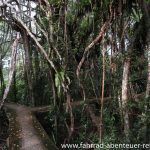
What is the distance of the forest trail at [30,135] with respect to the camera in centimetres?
566

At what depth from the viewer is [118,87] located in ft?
21.7

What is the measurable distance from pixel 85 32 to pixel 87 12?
1.09 metres

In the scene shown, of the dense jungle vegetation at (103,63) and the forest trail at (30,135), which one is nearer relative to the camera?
the forest trail at (30,135)

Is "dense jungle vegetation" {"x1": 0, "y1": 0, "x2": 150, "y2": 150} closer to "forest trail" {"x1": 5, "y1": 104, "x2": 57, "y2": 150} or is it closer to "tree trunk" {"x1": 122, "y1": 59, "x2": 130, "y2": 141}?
"tree trunk" {"x1": 122, "y1": 59, "x2": 130, "y2": 141}

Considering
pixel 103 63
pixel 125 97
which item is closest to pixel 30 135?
pixel 125 97

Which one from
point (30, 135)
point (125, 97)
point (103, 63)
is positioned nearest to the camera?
point (103, 63)

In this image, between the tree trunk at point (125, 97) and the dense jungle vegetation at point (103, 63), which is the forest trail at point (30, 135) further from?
the tree trunk at point (125, 97)

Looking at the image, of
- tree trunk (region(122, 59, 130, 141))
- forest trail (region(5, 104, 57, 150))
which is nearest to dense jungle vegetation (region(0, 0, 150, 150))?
tree trunk (region(122, 59, 130, 141))

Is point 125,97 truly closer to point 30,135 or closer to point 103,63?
point 103,63

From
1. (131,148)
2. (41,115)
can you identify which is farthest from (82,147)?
(41,115)

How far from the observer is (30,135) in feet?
20.8

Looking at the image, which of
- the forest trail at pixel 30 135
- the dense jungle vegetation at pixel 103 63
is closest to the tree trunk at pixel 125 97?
the dense jungle vegetation at pixel 103 63

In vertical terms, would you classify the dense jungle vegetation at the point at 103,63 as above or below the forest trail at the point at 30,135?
above

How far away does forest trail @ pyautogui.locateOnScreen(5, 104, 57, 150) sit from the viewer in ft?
18.6
